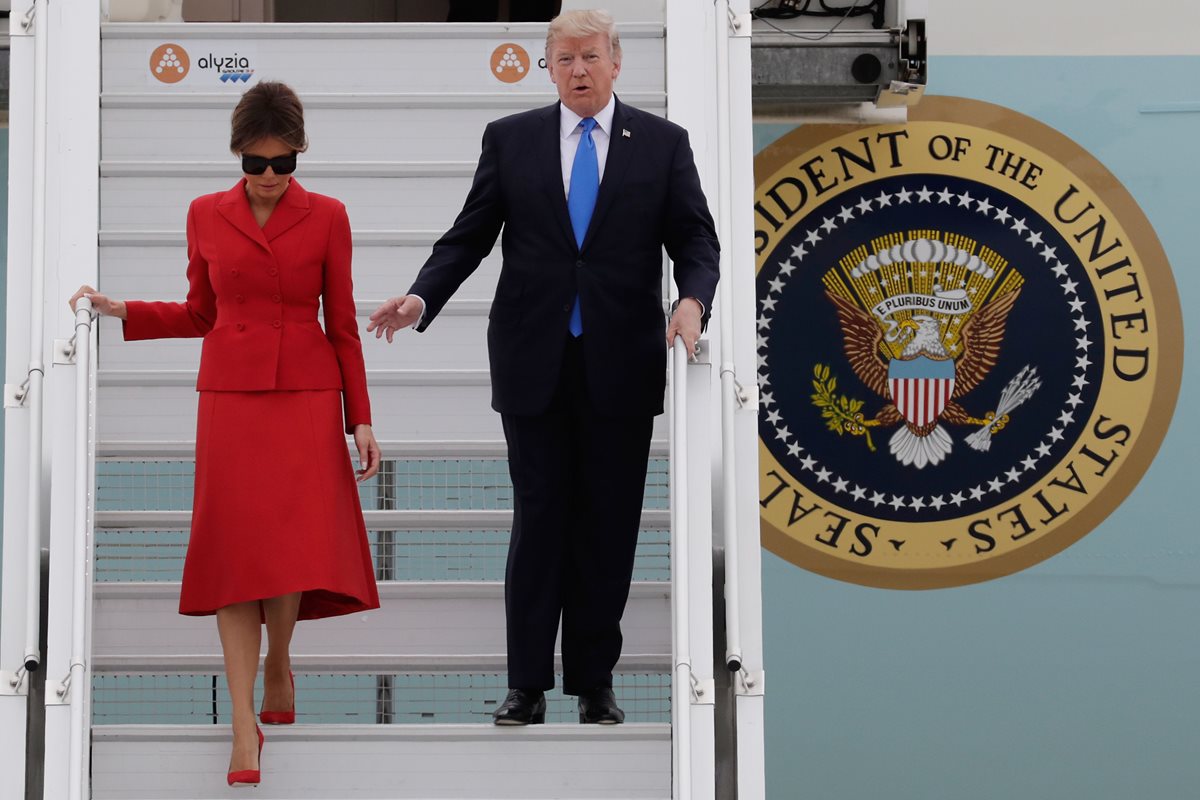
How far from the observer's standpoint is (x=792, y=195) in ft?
19.2

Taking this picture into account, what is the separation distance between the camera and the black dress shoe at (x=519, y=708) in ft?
11.3

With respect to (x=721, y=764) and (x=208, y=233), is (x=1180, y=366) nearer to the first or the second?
(x=721, y=764)

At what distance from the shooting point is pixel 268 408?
3369 mm

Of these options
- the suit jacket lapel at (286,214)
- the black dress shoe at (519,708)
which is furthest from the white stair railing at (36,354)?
the black dress shoe at (519,708)

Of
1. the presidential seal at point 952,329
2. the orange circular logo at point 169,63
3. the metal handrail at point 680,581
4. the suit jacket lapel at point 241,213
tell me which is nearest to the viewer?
the metal handrail at point 680,581

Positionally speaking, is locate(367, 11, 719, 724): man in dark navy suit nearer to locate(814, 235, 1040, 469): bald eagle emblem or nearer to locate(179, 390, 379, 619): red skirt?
locate(179, 390, 379, 619): red skirt

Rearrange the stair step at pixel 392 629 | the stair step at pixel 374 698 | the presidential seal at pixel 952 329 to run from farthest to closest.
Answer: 1. the presidential seal at pixel 952 329
2. the stair step at pixel 374 698
3. the stair step at pixel 392 629

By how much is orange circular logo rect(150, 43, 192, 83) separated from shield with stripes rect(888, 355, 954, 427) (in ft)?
8.86

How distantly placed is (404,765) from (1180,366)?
3.56 m

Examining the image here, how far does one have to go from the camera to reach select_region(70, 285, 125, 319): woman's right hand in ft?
11.0

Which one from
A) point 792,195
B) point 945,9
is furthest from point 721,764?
point 945,9

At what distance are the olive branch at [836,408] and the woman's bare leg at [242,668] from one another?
291cm

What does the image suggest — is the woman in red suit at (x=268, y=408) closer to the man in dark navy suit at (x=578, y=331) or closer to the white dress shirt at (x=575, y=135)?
the man in dark navy suit at (x=578, y=331)

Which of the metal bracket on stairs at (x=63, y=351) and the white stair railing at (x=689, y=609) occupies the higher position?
the metal bracket on stairs at (x=63, y=351)
